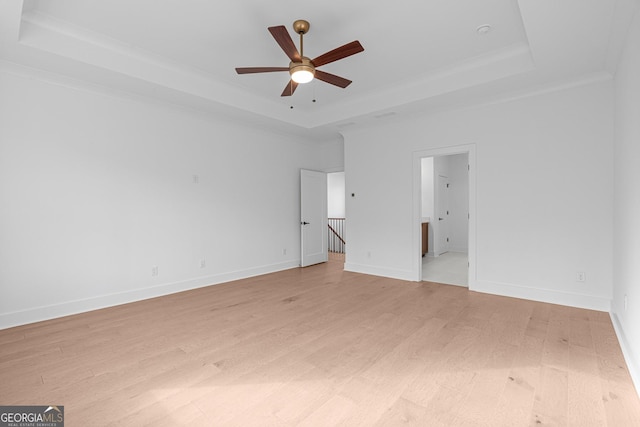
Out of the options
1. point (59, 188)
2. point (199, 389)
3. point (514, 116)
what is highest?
point (514, 116)

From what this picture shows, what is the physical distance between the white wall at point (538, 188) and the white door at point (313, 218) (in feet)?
7.40

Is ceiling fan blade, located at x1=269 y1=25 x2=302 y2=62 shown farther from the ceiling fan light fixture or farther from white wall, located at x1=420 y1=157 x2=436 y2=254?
white wall, located at x1=420 y1=157 x2=436 y2=254

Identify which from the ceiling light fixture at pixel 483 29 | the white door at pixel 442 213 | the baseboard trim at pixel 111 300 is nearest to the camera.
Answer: the ceiling light fixture at pixel 483 29

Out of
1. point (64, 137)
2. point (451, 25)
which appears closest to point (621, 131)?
point (451, 25)

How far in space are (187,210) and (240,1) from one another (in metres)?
3.16

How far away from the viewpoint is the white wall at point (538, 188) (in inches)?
147

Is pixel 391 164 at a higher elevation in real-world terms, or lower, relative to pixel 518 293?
higher

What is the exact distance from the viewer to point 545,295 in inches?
159

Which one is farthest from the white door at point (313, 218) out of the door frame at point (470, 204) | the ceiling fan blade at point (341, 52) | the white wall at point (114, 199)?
the ceiling fan blade at point (341, 52)

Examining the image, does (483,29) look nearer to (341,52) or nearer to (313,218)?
(341,52)

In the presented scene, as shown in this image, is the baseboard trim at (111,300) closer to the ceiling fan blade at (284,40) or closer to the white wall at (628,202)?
the ceiling fan blade at (284,40)

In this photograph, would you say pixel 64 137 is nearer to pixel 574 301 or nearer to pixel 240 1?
pixel 240 1

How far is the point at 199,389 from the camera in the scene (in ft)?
7.09

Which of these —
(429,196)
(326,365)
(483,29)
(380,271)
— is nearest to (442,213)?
(429,196)
